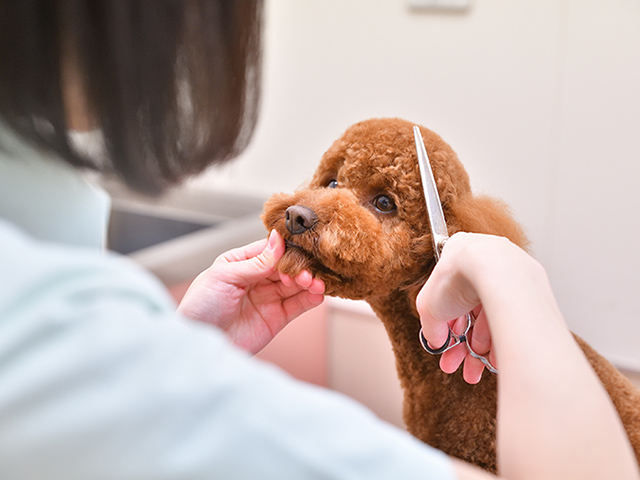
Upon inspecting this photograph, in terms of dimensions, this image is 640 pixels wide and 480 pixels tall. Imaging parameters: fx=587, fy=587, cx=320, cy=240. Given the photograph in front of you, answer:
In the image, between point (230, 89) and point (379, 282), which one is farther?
point (379, 282)

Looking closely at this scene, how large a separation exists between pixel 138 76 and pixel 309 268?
0.27 metres

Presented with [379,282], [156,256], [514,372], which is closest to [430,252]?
[379,282]

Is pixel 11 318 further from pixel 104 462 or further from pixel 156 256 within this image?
pixel 156 256

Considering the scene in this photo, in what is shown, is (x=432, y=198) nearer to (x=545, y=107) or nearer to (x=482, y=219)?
(x=482, y=219)

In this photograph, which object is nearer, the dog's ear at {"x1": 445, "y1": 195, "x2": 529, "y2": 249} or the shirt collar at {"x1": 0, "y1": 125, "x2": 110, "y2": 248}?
the shirt collar at {"x1": 0, "y1": 125, "x2": 110, "y2": 248}

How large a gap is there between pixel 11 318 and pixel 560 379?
0.99 ft

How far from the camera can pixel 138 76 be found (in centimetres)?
37

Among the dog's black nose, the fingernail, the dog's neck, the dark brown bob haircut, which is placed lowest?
A: the dog's neck

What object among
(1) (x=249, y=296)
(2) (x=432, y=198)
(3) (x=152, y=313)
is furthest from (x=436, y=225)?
(3) (x=152, y=313)

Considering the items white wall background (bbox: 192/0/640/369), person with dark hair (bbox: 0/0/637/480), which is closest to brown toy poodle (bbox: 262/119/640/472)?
person with dark hair (bbox: 0/0/637/480)

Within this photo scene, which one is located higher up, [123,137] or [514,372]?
[123,137]

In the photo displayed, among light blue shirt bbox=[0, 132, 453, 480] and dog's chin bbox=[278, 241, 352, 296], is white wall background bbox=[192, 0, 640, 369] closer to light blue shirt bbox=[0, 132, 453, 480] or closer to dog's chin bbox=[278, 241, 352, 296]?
dog's chin bbox=[278, 241, 352, 296]

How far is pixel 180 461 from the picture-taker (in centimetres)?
26

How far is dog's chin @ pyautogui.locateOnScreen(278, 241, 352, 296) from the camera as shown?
575 millimetres
